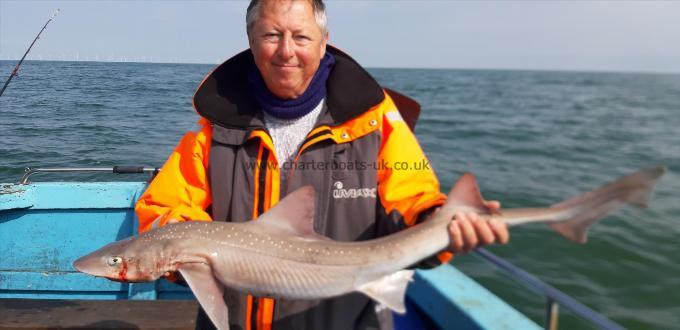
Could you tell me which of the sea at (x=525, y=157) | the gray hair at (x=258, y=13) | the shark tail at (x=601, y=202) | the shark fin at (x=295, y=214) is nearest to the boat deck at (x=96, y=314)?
the shark fin at (x=295, y=214)

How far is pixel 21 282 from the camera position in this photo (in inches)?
201

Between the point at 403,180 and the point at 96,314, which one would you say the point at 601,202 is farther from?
the point at 96,314

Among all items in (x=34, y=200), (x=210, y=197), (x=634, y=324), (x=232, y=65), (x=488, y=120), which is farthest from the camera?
(x=488, y=120)

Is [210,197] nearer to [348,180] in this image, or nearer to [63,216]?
[348,180]

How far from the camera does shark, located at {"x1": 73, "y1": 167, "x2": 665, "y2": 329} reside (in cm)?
221

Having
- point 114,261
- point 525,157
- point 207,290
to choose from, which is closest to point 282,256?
point 207,290

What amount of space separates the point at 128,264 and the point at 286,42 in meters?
1.33

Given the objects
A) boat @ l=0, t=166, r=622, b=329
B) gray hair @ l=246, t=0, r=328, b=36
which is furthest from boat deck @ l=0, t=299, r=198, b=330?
gray hair @ l=246, t=0, r=328, b=36

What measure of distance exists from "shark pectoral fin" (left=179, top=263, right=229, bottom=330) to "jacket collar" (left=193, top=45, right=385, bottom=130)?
752 millimetres

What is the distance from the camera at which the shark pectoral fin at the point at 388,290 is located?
2.28 m

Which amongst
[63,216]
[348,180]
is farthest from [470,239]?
[63,216]

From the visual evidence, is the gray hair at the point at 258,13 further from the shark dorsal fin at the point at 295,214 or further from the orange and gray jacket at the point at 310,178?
the shark dorsal fin at the point at 295,214

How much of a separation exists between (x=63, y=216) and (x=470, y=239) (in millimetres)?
4502

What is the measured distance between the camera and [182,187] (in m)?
2.53
